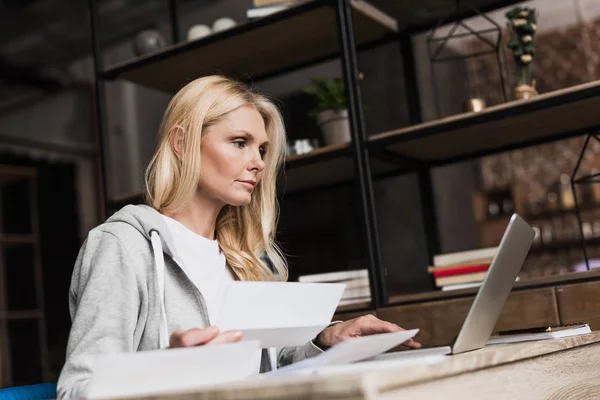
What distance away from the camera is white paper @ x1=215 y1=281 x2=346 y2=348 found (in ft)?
3.31

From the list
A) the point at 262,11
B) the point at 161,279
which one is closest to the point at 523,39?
the point at 262,11

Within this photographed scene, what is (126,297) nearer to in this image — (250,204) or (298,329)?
(298,329)

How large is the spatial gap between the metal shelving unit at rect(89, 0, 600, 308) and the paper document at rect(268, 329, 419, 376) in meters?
1.32

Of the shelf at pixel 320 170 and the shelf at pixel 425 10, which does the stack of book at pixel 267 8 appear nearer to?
the shelf at pixel 425 10

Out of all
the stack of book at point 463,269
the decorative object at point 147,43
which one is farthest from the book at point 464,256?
the decorative object at point 147,43

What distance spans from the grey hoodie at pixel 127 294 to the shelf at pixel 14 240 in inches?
168

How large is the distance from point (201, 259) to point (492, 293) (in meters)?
0.76

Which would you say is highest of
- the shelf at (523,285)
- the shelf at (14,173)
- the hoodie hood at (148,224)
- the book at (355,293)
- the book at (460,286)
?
the shelf at (14,173)

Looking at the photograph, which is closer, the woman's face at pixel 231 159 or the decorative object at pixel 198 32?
the woman's face at pixel 231 159

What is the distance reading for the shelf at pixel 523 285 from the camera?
2137 millimetres

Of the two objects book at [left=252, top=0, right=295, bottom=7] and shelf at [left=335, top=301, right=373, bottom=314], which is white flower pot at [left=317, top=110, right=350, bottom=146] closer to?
book at [left=252, top=0, right=295, bottom=7]

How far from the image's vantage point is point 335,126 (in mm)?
2809

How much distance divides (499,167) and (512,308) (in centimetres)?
551

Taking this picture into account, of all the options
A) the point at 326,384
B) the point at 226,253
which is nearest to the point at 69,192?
the point at 226,253
